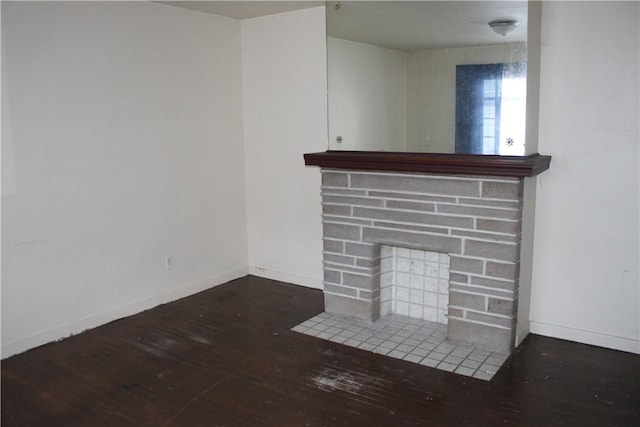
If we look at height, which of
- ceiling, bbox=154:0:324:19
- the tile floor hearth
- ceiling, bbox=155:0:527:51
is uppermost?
ceiling, bbox=154:0:324:19

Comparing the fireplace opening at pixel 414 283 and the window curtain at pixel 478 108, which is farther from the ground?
the window curtain at pixel 478 108

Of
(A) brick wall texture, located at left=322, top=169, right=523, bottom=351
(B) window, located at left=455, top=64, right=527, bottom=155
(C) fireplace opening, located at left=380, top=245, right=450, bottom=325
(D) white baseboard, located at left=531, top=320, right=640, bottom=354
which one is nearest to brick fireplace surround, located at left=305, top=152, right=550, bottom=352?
(A) brick wall texture, located at left=322, top=169, right=523, bottom=351

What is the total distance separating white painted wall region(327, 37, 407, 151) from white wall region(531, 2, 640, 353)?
2.97 ft

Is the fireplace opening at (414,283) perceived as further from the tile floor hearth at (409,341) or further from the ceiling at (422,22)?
the ceiling at (422,22)

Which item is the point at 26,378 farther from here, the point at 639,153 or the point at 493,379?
the point at 639,153

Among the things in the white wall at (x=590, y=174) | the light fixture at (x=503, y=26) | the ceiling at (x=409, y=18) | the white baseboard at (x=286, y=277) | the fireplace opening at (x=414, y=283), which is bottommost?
the white baseboard at (x=286, y=277)

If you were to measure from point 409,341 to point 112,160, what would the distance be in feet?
7.69

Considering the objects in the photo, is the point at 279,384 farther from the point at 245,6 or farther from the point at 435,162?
the point at 245,6

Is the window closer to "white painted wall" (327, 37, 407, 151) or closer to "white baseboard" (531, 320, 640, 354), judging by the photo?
"white painted wall" (327, 37, 407, 151)

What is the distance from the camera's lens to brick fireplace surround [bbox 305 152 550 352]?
10.9 ft

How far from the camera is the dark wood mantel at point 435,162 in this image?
3180 mm

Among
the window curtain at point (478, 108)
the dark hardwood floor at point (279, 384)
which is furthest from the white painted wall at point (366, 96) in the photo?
the dark hardwood floor at point (279, 384)

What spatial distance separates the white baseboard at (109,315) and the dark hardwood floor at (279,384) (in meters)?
0.06

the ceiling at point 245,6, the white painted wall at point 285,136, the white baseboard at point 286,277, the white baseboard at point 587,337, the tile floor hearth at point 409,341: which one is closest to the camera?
the tile floor hearth at point 409,341
